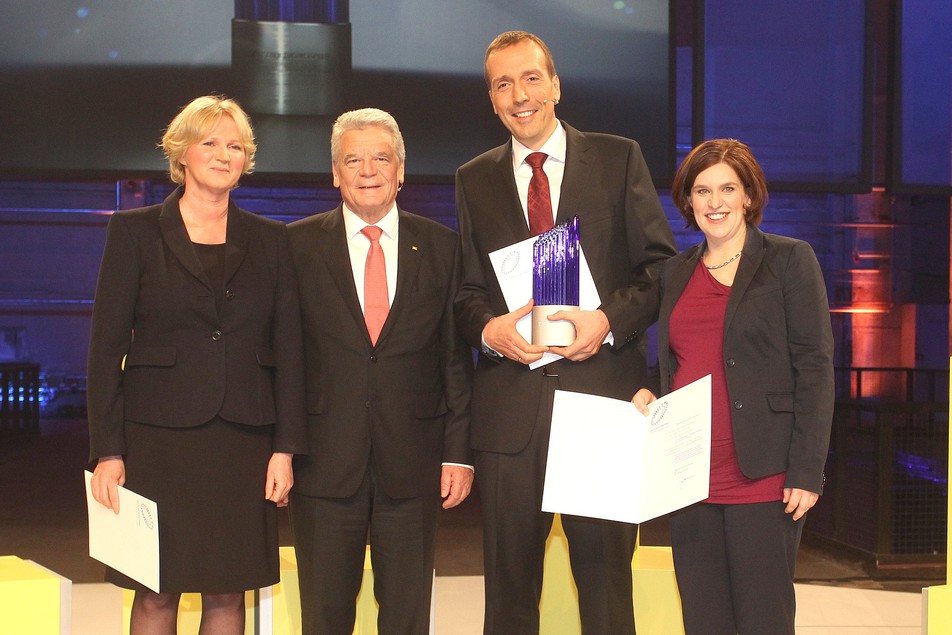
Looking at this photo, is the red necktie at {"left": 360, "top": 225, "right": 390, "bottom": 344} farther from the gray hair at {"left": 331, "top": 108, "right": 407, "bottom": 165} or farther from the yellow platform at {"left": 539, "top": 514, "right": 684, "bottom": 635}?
the yellow platform at {"left": 539, "top": 514, "right": 684, "bottom": 635}

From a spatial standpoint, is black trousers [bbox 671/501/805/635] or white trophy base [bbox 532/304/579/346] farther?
white trophy base [bbox 532/304/579/346]

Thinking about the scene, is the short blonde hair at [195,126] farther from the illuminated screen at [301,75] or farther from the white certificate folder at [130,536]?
the illuminated screen at [301,75]

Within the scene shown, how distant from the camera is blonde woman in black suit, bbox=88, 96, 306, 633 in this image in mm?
2238

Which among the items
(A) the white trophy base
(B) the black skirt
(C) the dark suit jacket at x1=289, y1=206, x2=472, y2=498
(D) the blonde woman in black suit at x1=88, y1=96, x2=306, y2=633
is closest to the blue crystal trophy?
(A) the white trophy base

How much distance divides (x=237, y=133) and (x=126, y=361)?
1.91 feet

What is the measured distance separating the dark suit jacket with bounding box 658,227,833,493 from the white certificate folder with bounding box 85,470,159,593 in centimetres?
126

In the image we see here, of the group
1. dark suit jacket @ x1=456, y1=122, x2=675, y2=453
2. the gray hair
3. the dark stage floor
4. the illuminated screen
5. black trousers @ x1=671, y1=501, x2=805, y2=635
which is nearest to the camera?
black trousers @ x1=671, y1=501, x2=805, y2=635

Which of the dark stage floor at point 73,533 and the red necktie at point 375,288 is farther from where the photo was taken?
→ the dark stage floor at point 73,533

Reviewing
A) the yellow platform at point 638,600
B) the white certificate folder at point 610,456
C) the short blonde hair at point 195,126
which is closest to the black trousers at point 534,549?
the white certificate folder at point 610,456

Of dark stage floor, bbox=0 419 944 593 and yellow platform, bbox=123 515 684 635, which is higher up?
yellow platform, bbox=123 515 684 635

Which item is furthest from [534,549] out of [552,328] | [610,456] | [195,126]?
[195,126]

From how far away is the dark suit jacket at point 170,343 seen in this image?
7.32 ft

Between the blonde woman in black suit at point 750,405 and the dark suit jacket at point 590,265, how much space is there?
0.18 metres

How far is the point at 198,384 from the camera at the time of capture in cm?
224
